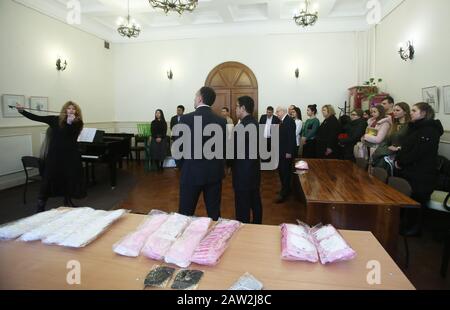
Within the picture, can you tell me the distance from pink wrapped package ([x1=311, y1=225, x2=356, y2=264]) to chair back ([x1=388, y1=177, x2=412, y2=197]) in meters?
1.74

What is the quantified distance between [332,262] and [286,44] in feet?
24.1

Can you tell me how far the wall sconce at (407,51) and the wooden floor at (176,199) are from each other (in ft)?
10.9

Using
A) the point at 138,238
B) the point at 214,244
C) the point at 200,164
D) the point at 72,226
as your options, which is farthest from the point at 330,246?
the point at 200,164

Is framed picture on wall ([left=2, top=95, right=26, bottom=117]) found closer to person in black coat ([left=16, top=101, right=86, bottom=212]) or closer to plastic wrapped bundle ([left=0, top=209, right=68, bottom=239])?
person in black coat ([left=16, top=101, right=86, bottom=212])

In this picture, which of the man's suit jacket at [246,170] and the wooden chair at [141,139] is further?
the wooden chair at [141,139]

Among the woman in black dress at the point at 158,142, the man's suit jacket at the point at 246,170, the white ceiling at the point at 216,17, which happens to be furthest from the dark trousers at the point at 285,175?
the white ceiling at the point at 216,17

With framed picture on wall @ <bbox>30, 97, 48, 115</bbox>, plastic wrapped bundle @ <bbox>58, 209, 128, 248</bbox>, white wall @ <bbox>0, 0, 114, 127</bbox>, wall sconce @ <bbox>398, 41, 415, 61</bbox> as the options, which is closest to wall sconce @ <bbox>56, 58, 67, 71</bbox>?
white wall @ <bbox>0, 0, 114, 127</bbox>

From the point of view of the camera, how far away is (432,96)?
171 inches

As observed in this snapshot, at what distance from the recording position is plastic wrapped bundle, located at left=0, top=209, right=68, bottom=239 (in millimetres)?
1248

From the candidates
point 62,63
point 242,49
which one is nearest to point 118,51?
point 62,63

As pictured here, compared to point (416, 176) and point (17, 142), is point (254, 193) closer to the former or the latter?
point (416, 176)

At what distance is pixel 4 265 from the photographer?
41.4 inches

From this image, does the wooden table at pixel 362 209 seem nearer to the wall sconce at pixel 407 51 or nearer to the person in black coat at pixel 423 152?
the person in black coat at pixel 423 152

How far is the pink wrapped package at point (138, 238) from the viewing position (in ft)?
3.68
